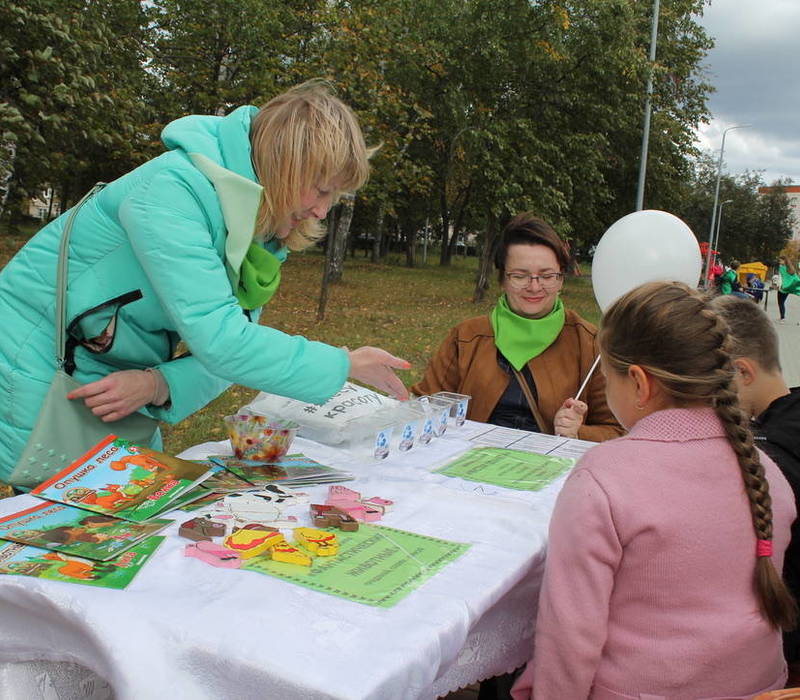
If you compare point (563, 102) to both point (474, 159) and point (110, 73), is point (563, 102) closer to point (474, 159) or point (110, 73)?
point (474, 159)

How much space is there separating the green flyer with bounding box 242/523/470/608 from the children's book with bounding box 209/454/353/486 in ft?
1.18

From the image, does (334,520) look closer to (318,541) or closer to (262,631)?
(318,541)

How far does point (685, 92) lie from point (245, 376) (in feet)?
83.7

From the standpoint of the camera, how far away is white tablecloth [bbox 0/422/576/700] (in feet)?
3.59

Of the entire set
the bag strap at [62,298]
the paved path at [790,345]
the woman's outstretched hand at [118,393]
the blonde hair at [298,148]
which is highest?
the blonde hair at [298,148]

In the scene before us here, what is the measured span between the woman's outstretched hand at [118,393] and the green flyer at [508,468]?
2.71 ft

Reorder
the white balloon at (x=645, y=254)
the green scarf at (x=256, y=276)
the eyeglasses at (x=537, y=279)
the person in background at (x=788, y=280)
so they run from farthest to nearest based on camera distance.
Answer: the person in background at (x=788, y=280)
the white balloon at (x=645, y=254)
the eyeglasses at (x=537, y=279)
the green scarf at (x=256, y=276)

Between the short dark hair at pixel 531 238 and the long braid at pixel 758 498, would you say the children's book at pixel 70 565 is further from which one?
the short dark hair at pixel 531 238

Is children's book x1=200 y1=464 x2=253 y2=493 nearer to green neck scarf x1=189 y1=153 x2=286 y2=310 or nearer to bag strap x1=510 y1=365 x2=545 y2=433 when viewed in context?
green neck scarf x1=189 y1=153 x2=286 y2=310

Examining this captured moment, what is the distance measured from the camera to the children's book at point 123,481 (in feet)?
5.35

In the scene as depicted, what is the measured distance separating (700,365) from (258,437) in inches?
44.9

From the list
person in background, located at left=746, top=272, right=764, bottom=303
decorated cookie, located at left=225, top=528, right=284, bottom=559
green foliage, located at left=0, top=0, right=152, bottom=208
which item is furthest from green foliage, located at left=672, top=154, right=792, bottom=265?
decorated cookie, located at left=225, top=528, right=284, bottom=559

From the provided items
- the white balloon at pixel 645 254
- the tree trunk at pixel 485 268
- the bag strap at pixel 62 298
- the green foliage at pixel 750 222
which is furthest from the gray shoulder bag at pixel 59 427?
the green foliage at pixel 750 222

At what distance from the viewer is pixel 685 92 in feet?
79.0
